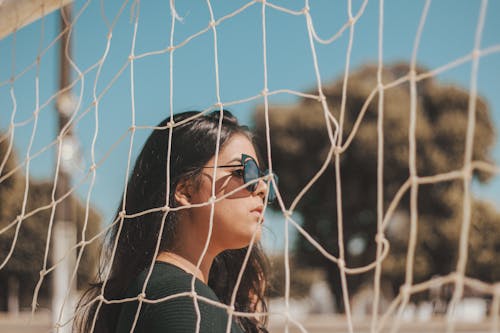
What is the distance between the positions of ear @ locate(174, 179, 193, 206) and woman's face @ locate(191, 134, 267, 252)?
15 millimetres

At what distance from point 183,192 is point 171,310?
39 centimetres

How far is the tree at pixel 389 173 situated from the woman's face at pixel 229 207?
55.7ft

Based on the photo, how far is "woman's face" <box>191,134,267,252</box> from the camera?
4.83ft

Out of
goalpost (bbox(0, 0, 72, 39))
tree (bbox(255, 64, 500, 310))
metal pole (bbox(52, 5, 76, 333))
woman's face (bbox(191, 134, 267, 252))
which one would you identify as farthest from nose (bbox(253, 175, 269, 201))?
tree (bbox(255, 64, 500, 310))

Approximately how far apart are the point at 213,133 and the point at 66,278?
4576 millimetres

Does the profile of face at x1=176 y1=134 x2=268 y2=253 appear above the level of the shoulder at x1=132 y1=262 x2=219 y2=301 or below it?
above

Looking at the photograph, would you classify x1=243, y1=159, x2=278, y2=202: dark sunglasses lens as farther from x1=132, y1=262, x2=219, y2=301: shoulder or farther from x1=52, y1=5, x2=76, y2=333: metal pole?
x1=52, y1=5, x2=76, y2=333: metal pole

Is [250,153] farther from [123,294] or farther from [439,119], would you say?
[439,119]

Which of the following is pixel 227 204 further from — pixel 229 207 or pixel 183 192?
pixel 183 192

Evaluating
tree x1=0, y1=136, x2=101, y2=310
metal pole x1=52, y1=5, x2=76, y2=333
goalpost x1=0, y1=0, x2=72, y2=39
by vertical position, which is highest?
goalpost x1=0, y1=0, x2=72, y2=39

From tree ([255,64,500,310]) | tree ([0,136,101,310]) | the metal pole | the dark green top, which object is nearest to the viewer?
the dark green top

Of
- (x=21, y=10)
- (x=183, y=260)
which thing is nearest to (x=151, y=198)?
(x=183, y=260)

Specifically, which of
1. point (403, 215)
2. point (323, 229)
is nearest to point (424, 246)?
point (403, 215)

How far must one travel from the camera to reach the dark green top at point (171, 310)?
1220mm
